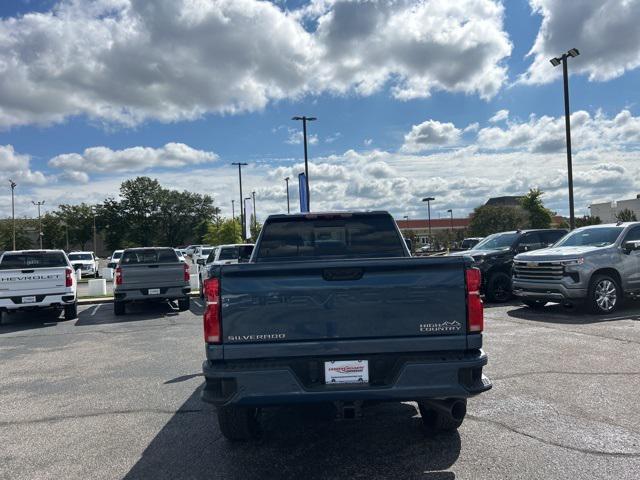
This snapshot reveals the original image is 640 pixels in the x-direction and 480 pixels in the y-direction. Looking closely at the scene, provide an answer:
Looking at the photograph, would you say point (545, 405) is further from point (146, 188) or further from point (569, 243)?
point (146, 188)

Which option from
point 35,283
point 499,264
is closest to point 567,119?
point 499,264

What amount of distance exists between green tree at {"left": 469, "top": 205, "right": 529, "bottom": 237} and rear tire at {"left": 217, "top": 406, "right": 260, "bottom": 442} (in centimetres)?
5642

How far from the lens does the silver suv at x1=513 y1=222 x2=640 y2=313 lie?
36.3ft

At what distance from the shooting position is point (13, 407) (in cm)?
602

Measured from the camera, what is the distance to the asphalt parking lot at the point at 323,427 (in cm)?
403

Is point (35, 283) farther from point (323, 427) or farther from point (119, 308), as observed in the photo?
point (323, 427)

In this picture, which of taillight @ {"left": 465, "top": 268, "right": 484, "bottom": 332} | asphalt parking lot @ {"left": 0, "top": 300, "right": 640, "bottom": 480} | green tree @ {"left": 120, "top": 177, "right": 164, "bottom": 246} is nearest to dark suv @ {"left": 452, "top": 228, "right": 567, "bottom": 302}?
asphalt parking lot @ {"left": 0, "top": 300, "right": 640, "bottom": 480}

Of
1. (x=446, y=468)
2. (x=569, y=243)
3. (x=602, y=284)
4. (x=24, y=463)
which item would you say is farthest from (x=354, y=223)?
(x=569, y=243)

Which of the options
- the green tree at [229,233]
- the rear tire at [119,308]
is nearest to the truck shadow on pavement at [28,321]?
the rear tire at [119,308]

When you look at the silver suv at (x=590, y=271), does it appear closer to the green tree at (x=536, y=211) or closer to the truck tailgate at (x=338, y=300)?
the truck tailgate at (x=338, y=300)

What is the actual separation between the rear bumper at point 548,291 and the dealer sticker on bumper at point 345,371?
8.65 metres

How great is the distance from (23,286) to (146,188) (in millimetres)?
105000

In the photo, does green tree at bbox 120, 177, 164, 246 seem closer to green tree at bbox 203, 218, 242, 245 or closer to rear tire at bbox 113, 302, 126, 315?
green tree at bbox 203, 218, 242, 245

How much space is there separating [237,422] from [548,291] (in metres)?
8.97
